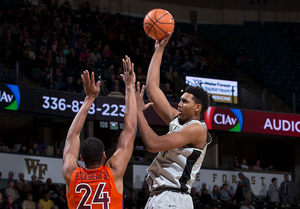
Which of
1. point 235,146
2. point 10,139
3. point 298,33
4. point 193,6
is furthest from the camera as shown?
point 193,6

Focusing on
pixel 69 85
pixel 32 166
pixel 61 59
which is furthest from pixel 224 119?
pixel 32 166

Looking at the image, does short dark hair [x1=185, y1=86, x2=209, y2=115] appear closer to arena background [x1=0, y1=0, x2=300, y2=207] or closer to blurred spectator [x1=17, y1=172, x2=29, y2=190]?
blurred spectator [x1=17, y1=172, x2=29, y2=190]

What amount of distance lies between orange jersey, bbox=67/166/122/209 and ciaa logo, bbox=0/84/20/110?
10891 millimetres

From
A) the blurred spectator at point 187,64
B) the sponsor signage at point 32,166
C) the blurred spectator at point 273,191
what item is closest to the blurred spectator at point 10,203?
the sponsor signage at point 32,166

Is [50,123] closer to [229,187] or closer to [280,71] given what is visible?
[229,187]

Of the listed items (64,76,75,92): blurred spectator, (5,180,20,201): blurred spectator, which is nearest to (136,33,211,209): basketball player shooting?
(5,180,20,201): blurred spectator

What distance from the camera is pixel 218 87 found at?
1673 cm

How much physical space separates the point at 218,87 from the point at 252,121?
7.09ft

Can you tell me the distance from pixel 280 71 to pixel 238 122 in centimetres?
600

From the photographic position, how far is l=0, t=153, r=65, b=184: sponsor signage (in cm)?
1408

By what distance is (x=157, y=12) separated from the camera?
16.6 feet

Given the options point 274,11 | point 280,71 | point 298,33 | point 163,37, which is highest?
point 274,11

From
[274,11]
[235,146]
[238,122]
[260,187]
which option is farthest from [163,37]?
[274,11]

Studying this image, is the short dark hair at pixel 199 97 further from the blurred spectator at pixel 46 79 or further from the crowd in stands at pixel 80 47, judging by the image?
the blurred spectator at pixel 46 79
